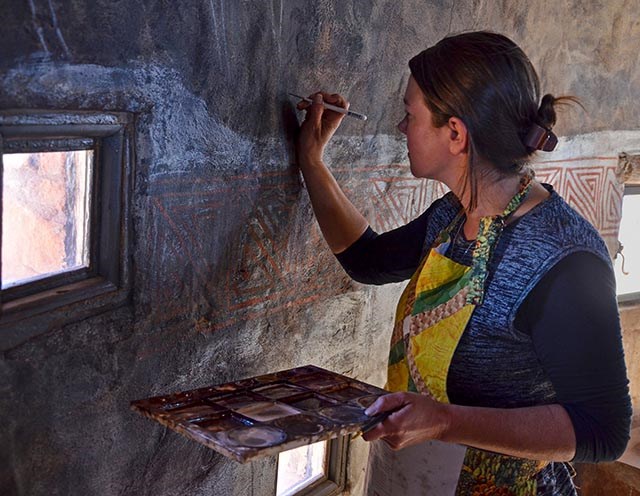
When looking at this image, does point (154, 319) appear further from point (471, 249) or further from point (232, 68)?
point (471, 249)

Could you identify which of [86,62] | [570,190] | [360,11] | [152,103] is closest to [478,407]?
[152,103]

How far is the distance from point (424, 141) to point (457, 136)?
0.09 meters

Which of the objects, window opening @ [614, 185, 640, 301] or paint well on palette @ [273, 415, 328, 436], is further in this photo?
window opening @ [614, 185, 640, 301]

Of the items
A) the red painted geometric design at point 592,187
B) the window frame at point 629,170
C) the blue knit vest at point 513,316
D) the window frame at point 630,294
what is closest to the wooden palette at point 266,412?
the blue knit vest at point 513,316

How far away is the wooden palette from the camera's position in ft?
4.94

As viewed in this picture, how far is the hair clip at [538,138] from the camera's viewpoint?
1.81 m

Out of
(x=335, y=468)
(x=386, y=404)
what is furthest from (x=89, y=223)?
(x=335, y=468)

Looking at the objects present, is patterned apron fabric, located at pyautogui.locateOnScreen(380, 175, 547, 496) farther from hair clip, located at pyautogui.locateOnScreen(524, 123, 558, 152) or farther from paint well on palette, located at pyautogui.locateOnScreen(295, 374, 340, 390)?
paint well on palette, located at pyautogui.locateOnScreen(295, 374, 340, 390)

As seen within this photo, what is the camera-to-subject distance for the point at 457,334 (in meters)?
1.86

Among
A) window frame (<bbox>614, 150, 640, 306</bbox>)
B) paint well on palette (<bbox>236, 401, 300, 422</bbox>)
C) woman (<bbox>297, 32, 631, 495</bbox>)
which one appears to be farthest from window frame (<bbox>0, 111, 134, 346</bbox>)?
window frame (<bbox>614, 150, 640, 306</bbox>)

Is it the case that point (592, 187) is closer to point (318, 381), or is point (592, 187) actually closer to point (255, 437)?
point (318, 381)

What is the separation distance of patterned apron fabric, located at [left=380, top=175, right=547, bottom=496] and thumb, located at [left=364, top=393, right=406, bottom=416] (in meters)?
0.25

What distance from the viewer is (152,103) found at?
171 cm

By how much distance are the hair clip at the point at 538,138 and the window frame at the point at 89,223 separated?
2.73 ft
